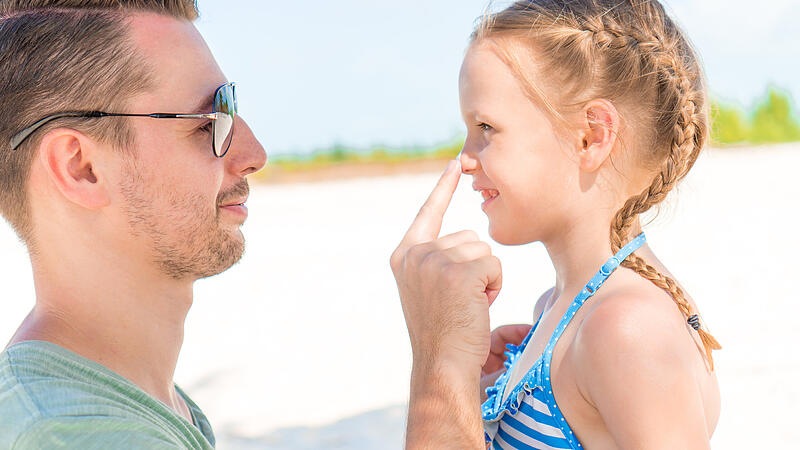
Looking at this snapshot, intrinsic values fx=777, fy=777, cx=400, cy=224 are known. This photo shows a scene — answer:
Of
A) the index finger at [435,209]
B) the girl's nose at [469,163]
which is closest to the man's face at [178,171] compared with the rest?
the index finger at [435,209]

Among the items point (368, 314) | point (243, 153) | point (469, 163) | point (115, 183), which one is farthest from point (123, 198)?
point (368, 314)

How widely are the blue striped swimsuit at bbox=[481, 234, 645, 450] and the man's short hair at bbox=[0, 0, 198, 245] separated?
1364mm

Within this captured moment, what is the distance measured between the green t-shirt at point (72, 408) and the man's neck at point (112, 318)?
14 cm

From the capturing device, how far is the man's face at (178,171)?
233 cm

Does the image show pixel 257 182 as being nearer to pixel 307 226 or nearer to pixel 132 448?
pixel 307 226

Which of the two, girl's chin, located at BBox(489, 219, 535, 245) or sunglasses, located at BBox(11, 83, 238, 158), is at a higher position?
sunglasses, located at BBox(11, 83, 238, 158)

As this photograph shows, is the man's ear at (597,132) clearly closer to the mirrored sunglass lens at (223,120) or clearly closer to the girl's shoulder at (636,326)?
the girl's shoulder at (636,326)

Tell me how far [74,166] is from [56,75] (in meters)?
0.27

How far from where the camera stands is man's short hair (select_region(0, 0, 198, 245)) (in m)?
2.20

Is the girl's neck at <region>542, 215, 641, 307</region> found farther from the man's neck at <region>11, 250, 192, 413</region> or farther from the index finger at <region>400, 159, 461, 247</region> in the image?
the man's neck at <region>11, 250, 192, 413</region>

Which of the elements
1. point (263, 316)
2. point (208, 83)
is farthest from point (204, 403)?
point (208, 83)

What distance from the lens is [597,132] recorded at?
2.30 m

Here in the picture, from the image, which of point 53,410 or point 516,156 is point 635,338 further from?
point 53,410

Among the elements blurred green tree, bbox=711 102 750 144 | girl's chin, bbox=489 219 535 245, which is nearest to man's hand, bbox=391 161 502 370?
girl's chin, bbox=489 219 535 245
